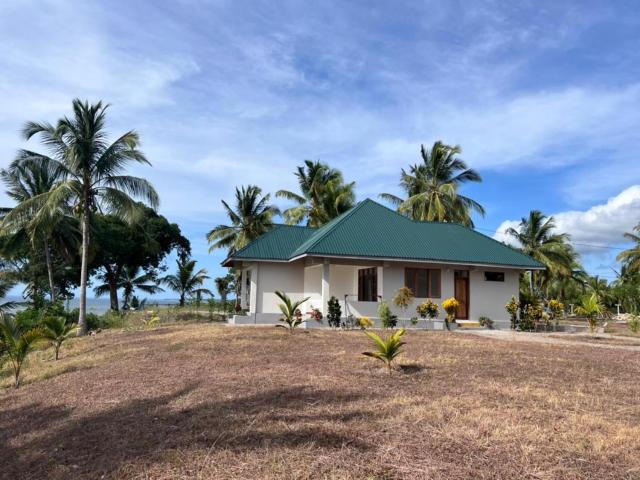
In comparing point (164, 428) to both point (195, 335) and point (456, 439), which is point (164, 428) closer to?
point (456, 439)

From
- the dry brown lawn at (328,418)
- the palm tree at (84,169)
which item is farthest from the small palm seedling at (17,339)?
the palm tree at (84,169)

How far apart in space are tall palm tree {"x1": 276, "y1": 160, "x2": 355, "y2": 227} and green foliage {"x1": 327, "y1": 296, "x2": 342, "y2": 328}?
1451 centimetres

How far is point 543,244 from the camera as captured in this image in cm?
3803

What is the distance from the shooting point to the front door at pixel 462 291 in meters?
21.4

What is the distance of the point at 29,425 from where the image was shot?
7082 mm

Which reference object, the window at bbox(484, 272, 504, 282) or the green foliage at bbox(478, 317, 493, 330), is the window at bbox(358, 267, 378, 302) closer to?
the green foliage at bbox(478, 317, 493, 330)

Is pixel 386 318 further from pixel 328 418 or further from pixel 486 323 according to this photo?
pixel 328 418

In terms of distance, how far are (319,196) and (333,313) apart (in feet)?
54.1

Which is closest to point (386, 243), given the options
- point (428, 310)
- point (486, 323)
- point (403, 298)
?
point (403, 298)

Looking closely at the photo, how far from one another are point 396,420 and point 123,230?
126ft

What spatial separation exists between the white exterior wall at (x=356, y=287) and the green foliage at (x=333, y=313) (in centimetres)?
97

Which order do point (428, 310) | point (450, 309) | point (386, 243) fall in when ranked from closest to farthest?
point (450, 309)
point (428, 310)
point (386, 243)

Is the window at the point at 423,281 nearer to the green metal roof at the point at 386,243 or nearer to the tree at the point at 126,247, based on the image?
the green metal roof at the point at 386,243

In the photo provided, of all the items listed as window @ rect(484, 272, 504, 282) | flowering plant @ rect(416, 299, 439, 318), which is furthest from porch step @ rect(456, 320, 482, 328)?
window @ rect(484, 272, 504, 282)
